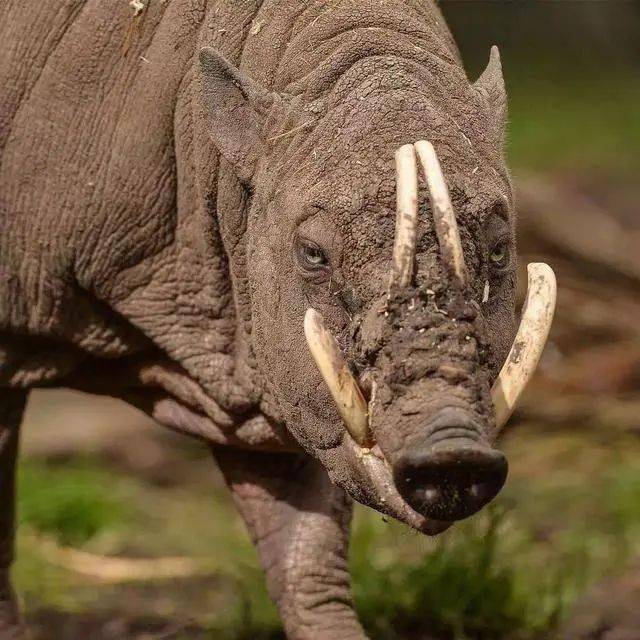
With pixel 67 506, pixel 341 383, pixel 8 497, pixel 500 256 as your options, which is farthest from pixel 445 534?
pixel 67 506

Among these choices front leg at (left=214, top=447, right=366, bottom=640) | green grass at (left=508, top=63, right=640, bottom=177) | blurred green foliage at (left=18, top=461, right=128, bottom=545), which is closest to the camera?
front leg at (left=214, top=447, right=366, bottom=640)

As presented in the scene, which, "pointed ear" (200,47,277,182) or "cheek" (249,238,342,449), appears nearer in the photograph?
"cheek" (249,238,342,449)

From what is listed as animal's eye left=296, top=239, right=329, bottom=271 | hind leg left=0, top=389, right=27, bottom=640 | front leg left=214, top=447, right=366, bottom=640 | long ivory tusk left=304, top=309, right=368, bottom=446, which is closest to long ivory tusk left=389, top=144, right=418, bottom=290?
long ivory tusk left=304, top=309, right=368, bottom=446

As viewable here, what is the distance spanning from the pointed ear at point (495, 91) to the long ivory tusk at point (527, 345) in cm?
44

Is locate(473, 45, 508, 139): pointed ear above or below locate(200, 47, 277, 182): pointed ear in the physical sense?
below

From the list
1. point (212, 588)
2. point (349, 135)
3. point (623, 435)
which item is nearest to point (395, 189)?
point (349, 135)

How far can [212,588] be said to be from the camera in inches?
222

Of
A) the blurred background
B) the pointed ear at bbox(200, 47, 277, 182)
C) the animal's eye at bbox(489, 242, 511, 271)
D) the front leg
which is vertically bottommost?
the blurred background

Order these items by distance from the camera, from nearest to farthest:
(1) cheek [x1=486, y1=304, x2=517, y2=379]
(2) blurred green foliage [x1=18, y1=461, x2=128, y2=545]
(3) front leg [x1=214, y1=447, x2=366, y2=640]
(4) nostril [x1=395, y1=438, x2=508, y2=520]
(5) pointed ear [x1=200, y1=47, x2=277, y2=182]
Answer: (4) nostril [x1=395, y1=438, x2=508, y2=520]
(1) cheek [x1=486, y1=304, x2=517, y2=379]
(5) pointed ear [x1=200, y1=47, x2=277, y2=182]
(3) front leg [x1=214, y1=447, x2=366, y2=640]
(2) blurred green foliage [x1=18, y1=461, x2=128, y2=545]

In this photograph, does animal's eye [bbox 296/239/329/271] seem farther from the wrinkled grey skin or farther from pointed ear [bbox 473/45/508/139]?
pointed ear [bbox 473/45/508/139]

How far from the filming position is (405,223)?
305cm

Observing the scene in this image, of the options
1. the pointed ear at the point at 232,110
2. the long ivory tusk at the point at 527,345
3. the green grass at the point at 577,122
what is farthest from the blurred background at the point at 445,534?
the green grass at the point at 577,122

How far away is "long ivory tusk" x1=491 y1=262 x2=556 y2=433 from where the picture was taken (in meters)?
3.15

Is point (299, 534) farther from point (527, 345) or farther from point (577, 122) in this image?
point (577, 122)
